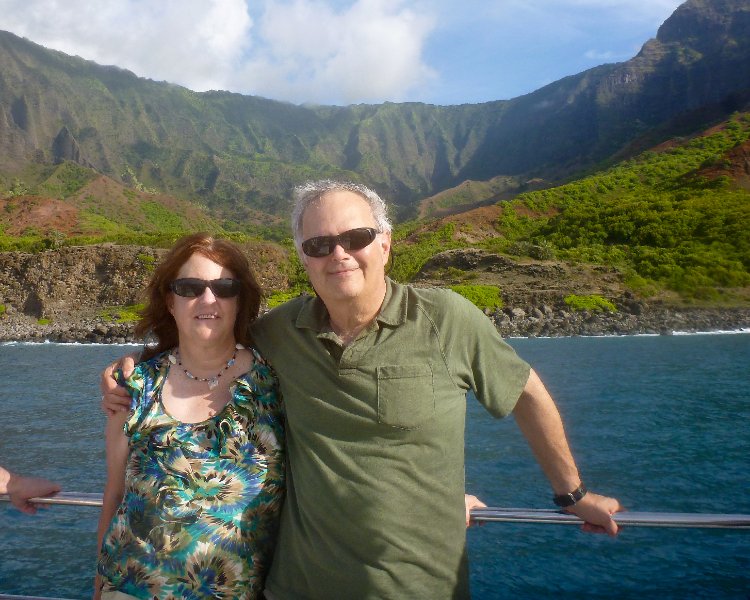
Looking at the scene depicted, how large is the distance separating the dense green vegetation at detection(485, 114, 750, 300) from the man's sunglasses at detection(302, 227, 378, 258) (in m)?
51.0

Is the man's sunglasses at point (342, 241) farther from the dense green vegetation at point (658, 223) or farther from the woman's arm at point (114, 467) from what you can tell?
the dense green vegetation at point (658, 223)

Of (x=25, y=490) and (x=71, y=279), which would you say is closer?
(x=25, y=490)

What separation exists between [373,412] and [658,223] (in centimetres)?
6374

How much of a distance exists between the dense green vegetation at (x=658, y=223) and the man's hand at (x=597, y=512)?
166 ft

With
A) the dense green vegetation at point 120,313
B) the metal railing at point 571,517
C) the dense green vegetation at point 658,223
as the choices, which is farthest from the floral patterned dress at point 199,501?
the dense green vegetation at point 658,223

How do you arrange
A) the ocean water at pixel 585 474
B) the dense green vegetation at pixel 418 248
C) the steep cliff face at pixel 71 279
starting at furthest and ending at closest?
the dense green vegetation at pixel 418 248 < the steep cliff face at pixel 71 279 < the ocean water at pixel 585 474

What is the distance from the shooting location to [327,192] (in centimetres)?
233

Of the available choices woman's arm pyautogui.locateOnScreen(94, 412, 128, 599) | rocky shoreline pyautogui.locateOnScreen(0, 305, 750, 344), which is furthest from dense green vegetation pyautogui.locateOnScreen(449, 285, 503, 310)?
woman's arm pyautogui.locateOnScreen(94, 412, 128, 599)

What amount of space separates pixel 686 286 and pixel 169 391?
5304 centimetres

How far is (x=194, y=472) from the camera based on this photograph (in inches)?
84.7

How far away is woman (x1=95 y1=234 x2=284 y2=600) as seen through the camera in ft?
7.02

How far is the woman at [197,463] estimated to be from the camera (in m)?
2.14

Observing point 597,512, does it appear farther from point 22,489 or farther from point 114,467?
point 22,489

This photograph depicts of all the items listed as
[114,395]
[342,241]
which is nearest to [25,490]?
[114,395]
